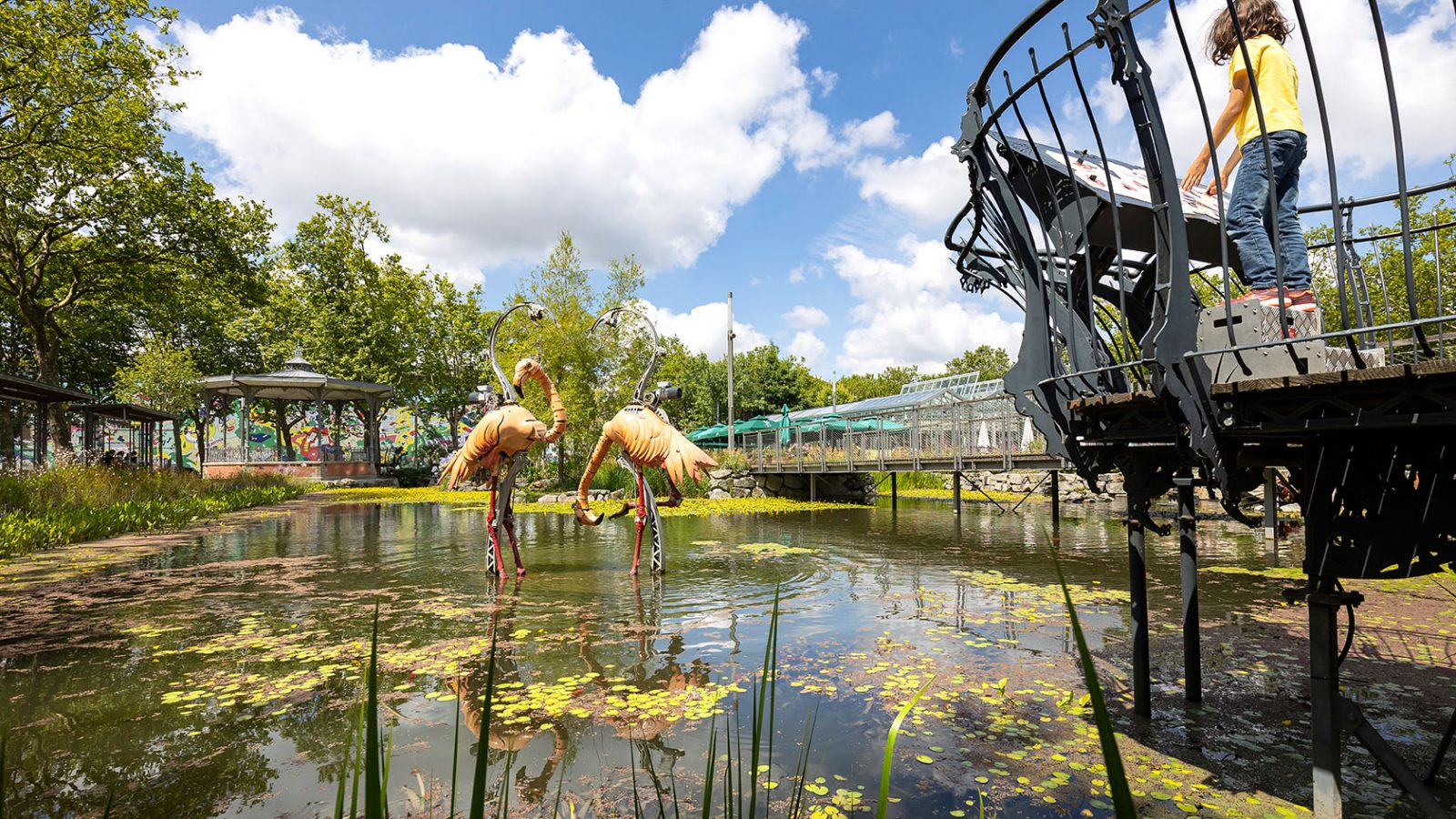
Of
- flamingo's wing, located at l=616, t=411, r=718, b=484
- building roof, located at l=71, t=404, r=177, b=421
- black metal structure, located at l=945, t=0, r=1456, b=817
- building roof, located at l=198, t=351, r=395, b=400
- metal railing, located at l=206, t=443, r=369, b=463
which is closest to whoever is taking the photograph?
black metal structure, located at l=945, t=0, r=1456, b=817

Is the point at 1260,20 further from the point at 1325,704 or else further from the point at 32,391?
the point at 32,391

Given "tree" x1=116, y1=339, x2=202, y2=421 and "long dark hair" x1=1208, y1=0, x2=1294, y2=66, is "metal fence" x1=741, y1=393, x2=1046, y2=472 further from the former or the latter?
"tree" x1=116, y1=339, x2=202, y2=421

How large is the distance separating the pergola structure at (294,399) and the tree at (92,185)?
5.82 metres

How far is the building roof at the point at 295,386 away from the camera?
25.7 m

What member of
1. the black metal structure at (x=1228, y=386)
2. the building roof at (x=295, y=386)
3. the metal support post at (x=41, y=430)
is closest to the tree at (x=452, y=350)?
the building roof at (x=295, y=386)

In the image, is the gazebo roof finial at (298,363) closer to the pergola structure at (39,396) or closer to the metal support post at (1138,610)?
the pergola structure at (39,396)

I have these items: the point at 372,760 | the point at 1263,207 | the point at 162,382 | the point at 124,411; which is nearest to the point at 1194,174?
the point at 1263,207

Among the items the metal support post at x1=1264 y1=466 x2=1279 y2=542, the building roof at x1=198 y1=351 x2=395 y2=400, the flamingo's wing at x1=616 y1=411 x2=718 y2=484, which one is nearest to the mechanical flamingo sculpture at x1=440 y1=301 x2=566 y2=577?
the flamingo's wing at x1=616 y1=411 x2=718 y2=484

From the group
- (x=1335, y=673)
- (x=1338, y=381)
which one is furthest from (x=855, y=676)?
(x=1338, y=381)

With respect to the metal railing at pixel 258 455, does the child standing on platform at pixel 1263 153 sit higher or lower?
higher

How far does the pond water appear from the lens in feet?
10.6

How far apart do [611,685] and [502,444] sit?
3.97m

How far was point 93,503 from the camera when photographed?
12.1 m

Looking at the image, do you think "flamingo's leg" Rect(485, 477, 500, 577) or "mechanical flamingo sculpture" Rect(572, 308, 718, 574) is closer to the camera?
"mechanical flamingo sculpture" Rect(572, 308, 718, 574)
